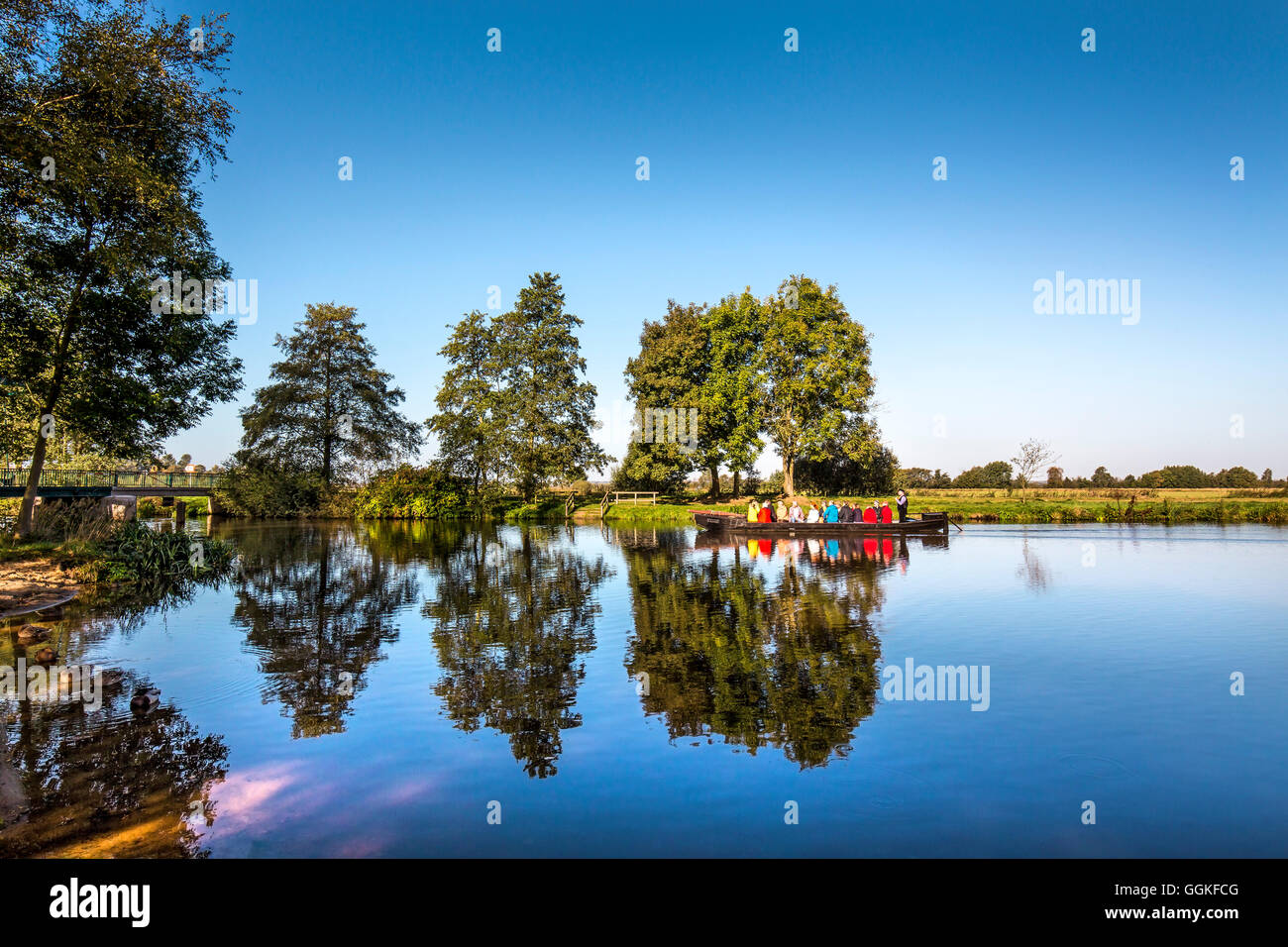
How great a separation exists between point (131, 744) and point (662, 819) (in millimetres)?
5661

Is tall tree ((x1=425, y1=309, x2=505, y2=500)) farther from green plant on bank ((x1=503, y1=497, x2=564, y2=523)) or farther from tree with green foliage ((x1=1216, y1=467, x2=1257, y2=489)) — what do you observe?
tree with green foliage ((x1=1216, y1=467, x2=1257, y2=489))

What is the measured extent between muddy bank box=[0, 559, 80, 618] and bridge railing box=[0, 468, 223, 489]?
10532 millimetres

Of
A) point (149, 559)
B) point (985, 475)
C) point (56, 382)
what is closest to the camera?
point (56, 382)

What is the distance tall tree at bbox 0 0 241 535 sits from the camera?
1387cm

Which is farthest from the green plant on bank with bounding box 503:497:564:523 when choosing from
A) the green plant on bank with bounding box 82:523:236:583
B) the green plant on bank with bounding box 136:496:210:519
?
the green plant on bank with bounding box 82:523:236:583

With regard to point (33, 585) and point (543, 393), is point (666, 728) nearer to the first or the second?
point (33, 585)

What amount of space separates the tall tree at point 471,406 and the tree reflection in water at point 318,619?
84.3 ft

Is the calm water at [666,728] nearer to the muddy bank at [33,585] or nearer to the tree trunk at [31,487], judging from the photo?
the muddy bank at [33,585]

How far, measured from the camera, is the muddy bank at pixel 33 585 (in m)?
14.1

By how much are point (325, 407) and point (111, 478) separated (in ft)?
52.4

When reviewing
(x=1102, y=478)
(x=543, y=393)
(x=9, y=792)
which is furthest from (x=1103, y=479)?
(x=9, y=792)

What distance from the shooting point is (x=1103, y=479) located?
7444 centimetres

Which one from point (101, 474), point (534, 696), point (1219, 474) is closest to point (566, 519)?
point (101, 474)

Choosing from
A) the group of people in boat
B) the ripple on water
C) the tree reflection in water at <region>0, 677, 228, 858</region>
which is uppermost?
the group of people in boat
